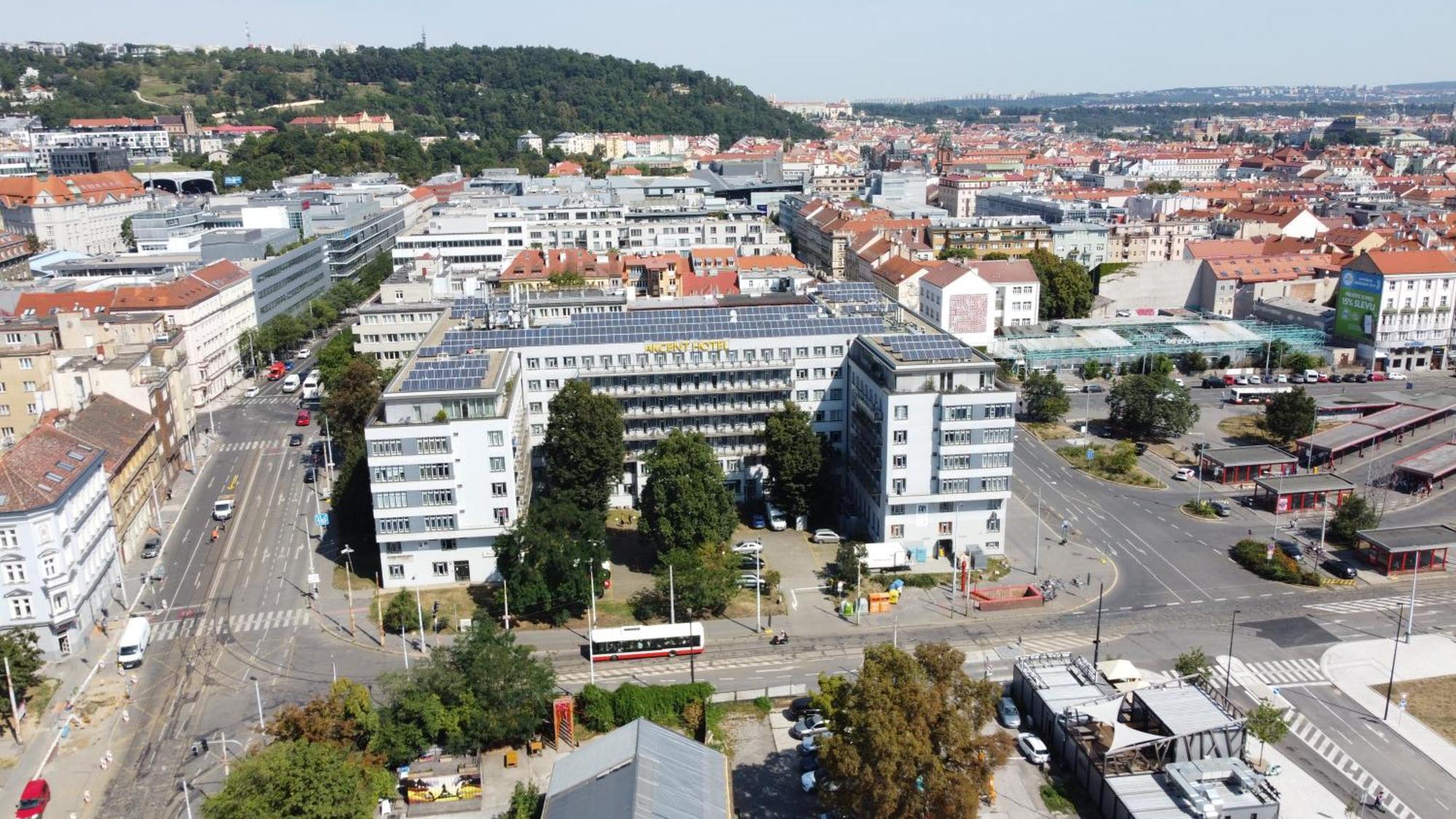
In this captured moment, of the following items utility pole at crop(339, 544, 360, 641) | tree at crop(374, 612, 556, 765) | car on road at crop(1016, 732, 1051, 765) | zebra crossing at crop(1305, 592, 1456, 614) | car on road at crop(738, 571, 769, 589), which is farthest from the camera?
car on road at crop(738, 571, 769, 589)

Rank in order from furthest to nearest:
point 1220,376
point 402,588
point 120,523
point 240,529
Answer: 1. point 1220,376
2. point 240,529
3. point 120,523
4. point 402,588

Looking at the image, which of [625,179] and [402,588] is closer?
[402,588]

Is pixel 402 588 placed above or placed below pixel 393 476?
below

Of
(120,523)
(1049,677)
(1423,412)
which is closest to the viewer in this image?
(1049,677)

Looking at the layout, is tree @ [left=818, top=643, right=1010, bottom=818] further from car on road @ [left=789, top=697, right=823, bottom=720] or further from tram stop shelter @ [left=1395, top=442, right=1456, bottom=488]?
tram stop shelter @ [left=1395, top=442, right=1456, bottom=488]

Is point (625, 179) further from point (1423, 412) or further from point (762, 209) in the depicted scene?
point (1423, 412)

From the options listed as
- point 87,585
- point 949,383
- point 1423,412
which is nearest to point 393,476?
point 87,585

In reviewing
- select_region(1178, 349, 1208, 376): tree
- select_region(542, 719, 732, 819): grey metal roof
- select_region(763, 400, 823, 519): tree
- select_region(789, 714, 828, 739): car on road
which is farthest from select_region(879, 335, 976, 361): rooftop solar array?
select_region(1178, 349, 1208, 376): tree

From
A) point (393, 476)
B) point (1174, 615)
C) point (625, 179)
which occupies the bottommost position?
point (1174, 615)
